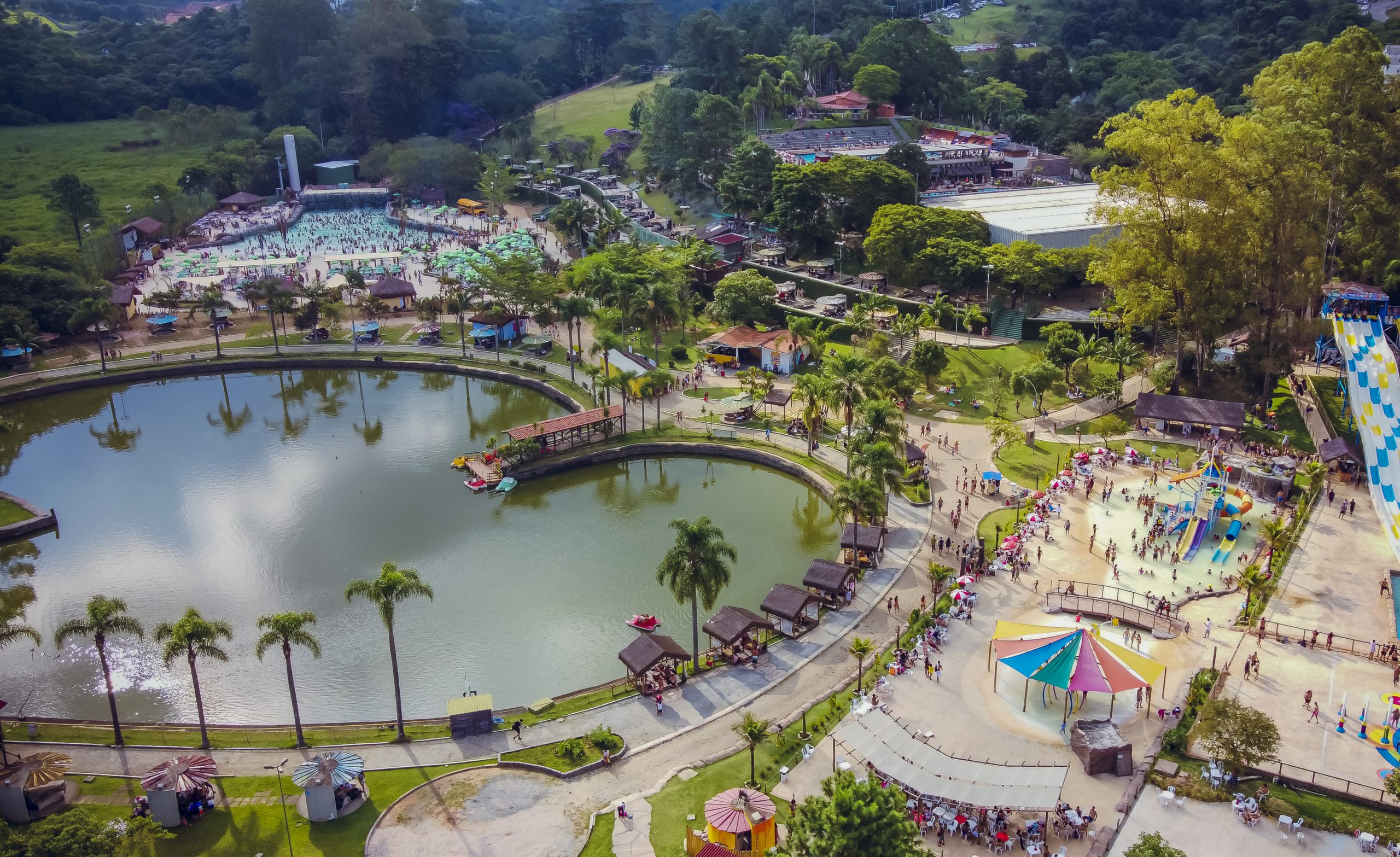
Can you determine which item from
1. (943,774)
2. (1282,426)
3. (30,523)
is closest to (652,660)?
(943,774)

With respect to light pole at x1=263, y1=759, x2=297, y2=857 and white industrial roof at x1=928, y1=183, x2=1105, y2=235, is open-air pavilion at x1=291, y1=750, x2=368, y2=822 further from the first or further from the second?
white industrial roof at x1=928, y1=183, x2=1105, y2=235

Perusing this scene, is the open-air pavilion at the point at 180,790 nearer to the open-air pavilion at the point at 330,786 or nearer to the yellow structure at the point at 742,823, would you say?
the open-air pavilion at the point at 330,786

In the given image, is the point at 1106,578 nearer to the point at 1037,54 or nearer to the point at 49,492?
the point at 49,492

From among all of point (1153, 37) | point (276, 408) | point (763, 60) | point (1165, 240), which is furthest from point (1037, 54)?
point (276, 408)

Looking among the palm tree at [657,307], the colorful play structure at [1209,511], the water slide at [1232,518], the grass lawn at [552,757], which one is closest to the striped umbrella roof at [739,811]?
the grass lawn at [552,757]

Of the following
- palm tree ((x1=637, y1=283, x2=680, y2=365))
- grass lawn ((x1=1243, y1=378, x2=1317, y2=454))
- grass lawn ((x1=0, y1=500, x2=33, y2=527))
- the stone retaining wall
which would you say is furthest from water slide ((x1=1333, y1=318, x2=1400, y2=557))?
grass lawn ((x1=0, y1=500, x2=33, y2=527))

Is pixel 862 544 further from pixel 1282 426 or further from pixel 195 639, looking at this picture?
pixel 1282 426
